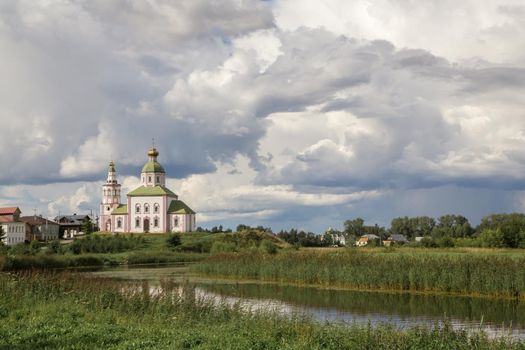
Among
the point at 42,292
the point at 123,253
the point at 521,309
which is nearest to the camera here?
the point at 42,292

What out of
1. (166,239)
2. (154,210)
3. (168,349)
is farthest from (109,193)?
(168,349)

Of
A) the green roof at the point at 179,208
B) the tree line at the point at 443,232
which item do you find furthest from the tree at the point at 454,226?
the green roof at the point at 179,208

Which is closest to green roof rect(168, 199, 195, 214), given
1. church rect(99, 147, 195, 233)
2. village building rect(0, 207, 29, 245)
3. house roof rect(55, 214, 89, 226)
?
church rect(99, 147, 195, 233)

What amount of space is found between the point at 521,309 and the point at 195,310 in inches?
531

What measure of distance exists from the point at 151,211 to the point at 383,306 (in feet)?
296

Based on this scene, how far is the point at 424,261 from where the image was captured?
1373 inches

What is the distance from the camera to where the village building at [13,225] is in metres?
118

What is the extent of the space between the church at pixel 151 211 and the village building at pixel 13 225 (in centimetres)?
1727

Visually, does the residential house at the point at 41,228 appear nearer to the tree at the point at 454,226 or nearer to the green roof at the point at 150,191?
the green roof at the point at 150,191

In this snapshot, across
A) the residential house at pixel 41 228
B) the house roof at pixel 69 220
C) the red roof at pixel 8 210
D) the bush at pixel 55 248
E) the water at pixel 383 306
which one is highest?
the red roof at pixel 8 210

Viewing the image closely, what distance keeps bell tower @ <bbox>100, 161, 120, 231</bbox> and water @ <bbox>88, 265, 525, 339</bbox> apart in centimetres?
9121

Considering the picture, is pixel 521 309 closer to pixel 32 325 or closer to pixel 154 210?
pixel 32 325

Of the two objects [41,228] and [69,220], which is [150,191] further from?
[69,220]

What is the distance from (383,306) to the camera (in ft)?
90.2
